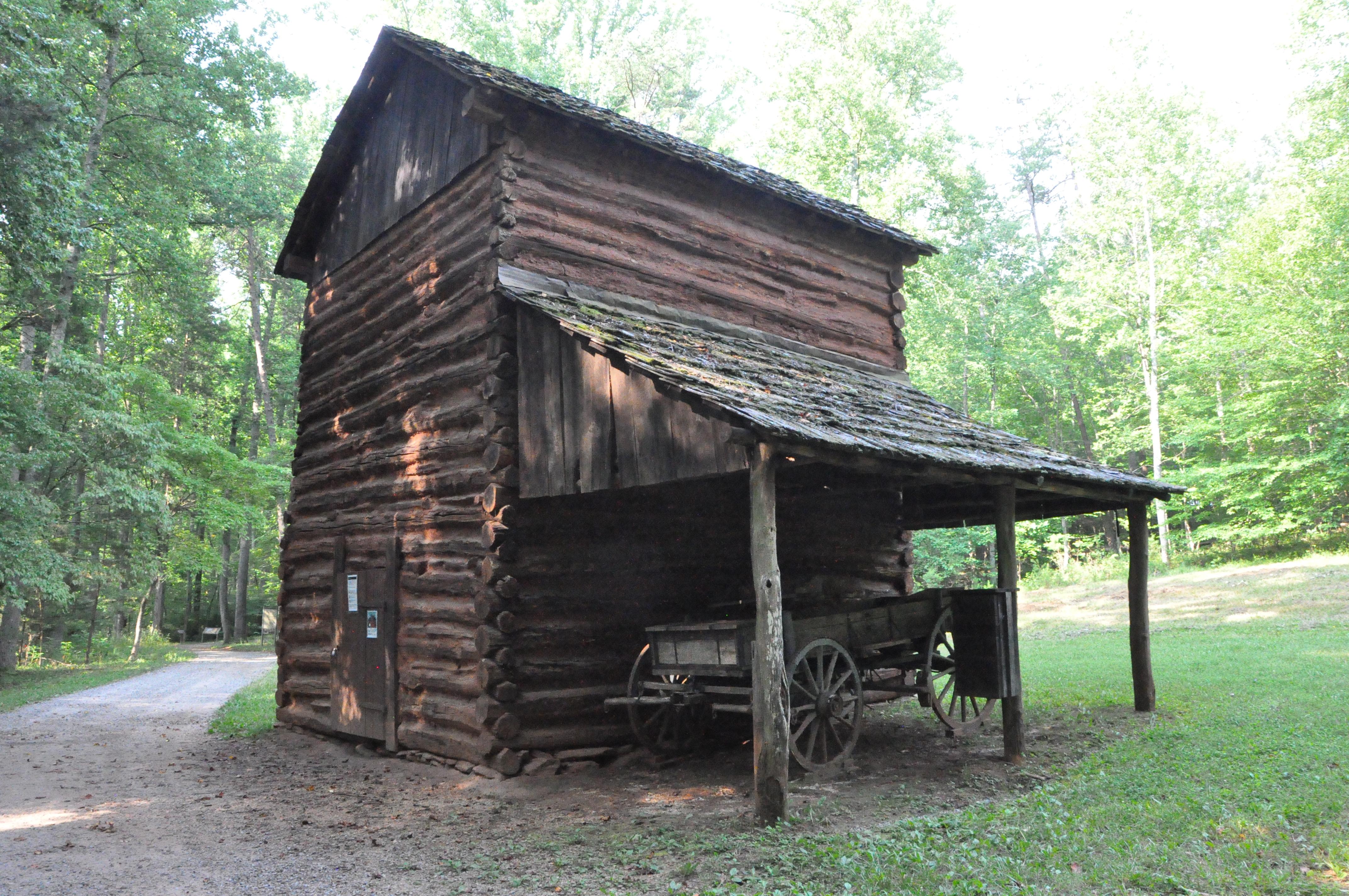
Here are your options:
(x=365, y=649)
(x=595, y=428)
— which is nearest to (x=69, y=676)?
(x=365, y=649)

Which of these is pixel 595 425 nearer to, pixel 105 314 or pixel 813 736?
pixel 813 736

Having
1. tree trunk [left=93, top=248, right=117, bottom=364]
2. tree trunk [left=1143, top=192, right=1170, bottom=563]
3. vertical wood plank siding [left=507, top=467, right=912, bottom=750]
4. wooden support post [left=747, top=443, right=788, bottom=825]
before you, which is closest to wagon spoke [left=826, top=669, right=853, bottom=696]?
vertical wood plank siding [left=507, top=467, right=912, bottom=750]

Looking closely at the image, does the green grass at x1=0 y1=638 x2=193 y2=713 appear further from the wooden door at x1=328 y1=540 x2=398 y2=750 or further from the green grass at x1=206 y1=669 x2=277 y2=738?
the wooden door at x1=328 y1=540 x2=398 y2=750

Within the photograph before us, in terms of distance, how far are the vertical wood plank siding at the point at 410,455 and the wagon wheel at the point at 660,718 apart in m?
1.55

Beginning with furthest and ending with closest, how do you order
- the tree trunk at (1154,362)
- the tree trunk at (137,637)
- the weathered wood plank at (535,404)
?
the tree trunk at (137,637) → the tree trunk at (1154,362) → the weathered wood plank at (535,404)

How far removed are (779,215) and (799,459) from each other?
6.46 metres

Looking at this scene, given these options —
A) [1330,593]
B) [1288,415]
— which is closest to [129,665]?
[1330,593]

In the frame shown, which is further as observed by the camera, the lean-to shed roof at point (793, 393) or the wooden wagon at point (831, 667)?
the wooden wagon at point (831, 667)

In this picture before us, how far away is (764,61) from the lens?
3070 cm

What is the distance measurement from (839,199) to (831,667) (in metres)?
21.8

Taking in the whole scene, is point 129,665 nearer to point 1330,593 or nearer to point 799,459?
point 799,459

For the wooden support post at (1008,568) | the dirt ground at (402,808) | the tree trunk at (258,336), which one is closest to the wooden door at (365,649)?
the dirt ground at (402,808)

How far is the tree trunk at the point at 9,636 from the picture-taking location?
21500 millimetres

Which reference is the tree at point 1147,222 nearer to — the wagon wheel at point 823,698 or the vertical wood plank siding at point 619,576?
the vertical wood plank siding at point 619,576
